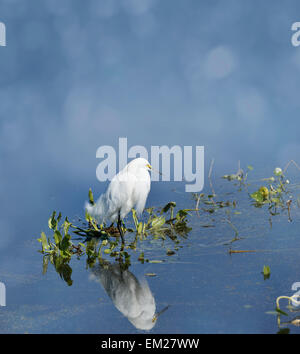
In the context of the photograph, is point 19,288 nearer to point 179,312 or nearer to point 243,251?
point 179,312

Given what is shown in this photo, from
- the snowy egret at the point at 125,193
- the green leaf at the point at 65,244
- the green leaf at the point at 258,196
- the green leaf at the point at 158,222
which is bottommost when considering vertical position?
the green leaf at the point at 65,244

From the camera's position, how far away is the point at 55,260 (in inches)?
176

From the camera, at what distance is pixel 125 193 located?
4.64 meters

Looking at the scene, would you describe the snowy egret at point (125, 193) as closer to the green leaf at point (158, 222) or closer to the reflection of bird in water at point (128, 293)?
the green leaf at point (158, 222)

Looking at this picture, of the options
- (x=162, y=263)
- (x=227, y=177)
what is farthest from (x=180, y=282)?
(x=227, y=177)

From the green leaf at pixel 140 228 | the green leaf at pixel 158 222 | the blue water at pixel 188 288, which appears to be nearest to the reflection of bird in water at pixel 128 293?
the blue water at pixel 188 288

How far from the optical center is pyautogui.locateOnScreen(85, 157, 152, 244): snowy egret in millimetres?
4660

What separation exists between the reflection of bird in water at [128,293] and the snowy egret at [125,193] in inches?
26.8

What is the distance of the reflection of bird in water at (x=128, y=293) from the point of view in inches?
125

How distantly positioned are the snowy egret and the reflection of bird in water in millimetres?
681

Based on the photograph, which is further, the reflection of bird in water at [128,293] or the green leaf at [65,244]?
the green leaf at [65,244]

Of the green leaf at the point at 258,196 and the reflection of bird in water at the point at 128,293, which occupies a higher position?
the green leaf at the point at 258,196
